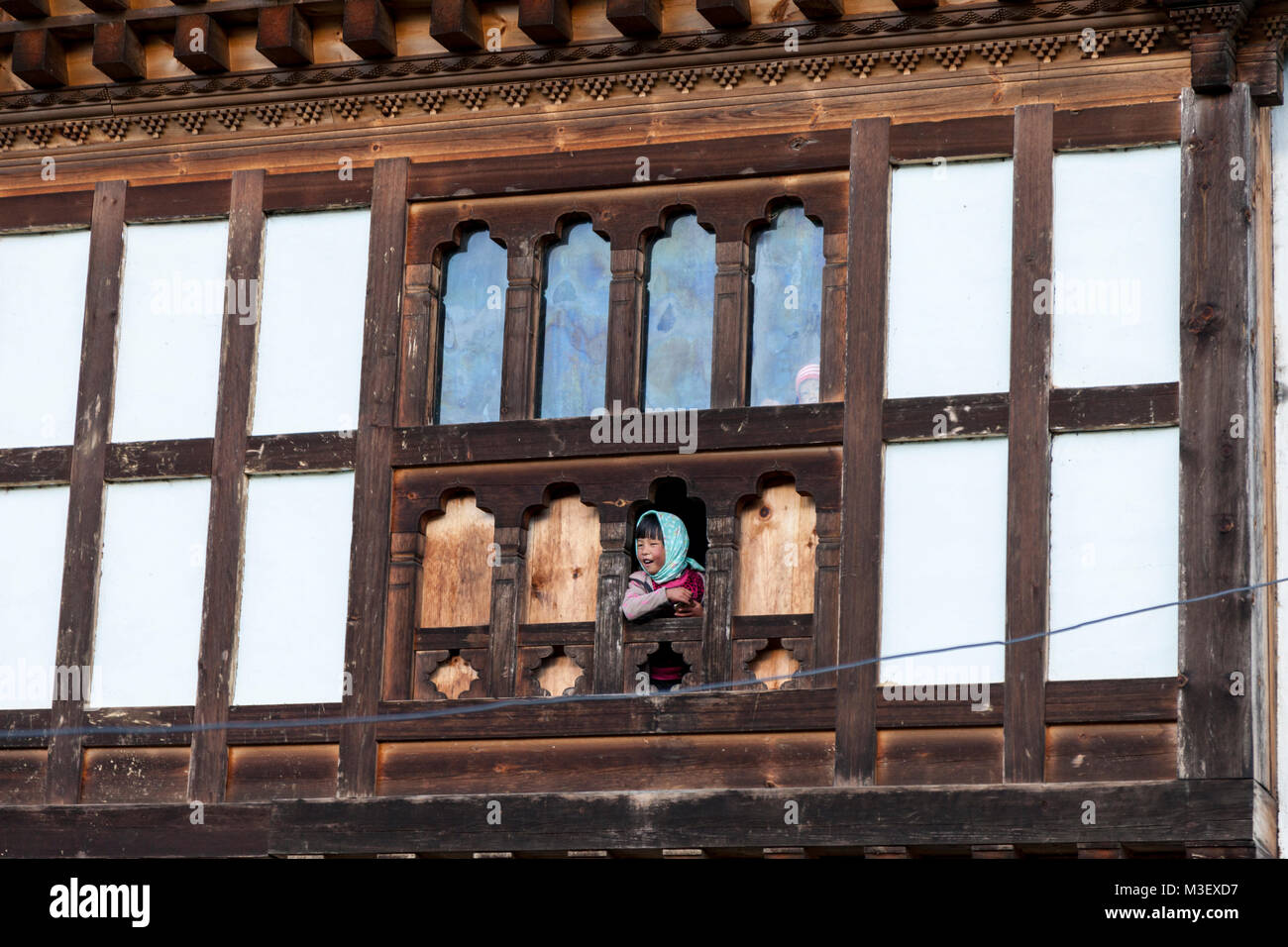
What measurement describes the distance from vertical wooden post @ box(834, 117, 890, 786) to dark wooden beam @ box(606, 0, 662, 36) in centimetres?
107

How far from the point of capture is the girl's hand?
11375mm

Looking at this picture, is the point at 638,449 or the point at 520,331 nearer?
the point at 638,449

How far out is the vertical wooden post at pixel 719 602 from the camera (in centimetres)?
1120

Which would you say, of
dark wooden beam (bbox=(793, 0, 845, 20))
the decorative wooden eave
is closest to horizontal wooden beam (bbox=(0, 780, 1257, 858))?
the decorative wooden eave

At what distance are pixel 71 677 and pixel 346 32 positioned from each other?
10.9 feet

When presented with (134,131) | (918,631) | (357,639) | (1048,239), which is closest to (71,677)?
(357,639)

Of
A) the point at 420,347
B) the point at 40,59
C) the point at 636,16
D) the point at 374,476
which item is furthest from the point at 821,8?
the point at 40,59

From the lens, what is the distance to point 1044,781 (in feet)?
34.7

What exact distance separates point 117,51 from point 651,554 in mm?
3682

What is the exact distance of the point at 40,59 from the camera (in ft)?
41.3

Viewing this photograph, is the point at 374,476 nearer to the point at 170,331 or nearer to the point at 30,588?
the point at 170,331

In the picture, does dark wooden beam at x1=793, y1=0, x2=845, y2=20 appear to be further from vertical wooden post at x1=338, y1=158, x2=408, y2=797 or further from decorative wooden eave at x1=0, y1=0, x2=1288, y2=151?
vertical wooden post at x1=338, y1=158, x2=408, y2=797

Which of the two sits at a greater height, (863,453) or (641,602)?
→ (863,453)

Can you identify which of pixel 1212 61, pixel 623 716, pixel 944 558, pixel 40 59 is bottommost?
pixel 623 716
